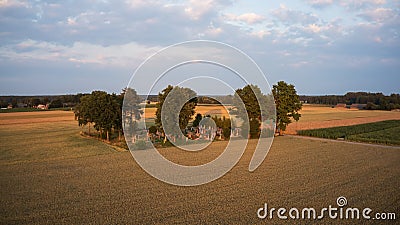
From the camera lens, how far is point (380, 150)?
94.2ft

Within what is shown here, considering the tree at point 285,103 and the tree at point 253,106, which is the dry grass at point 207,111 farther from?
the tree at point 285,103

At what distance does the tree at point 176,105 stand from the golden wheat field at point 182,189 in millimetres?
4041

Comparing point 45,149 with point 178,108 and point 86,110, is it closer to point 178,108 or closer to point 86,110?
point 86,110

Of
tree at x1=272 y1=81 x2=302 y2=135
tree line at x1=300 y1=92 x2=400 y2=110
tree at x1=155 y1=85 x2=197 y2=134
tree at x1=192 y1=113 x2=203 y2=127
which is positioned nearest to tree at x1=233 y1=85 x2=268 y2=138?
tree at x1=272 y1=81 x2=302 y2=135

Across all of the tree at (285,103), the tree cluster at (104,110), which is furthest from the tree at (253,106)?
the tree cluster at (104,110)

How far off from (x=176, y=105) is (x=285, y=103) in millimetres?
15616

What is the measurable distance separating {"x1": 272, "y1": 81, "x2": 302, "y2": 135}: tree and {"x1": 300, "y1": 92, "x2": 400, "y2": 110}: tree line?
74643 mm

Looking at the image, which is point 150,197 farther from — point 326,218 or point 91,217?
point 326,218

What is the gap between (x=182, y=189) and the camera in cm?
1562

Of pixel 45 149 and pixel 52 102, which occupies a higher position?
pixel 52 102

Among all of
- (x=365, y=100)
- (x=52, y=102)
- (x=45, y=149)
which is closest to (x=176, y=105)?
(x=45, y=149)

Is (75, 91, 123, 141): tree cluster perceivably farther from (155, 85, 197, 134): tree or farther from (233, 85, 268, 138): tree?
(233, 85, 268, 138): tree

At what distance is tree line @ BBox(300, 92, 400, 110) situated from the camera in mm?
101631

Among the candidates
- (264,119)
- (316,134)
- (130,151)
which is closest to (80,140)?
(130,151)
